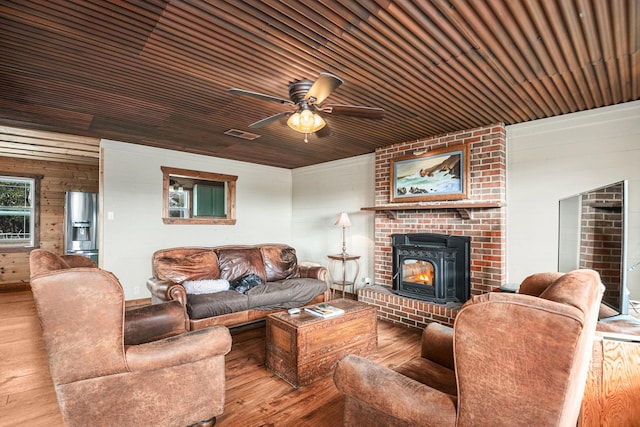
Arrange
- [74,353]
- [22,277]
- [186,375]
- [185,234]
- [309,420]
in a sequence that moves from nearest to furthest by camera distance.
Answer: [74,353]
[186,375]
[309,420]
[185,234]
[22,277]

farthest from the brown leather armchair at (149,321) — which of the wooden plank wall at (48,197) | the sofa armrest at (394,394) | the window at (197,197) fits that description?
the wooden plank wall at (48,197)

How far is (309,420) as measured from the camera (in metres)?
2.01

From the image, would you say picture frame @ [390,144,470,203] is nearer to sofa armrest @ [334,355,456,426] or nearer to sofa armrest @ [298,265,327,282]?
sofa armrest @ [298,265,327,282]

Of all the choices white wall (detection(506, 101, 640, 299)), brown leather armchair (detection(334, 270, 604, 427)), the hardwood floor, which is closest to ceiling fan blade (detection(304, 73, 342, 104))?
brown leather armchair (detection(334, 270, 604, 427))

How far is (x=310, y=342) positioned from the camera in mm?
2441

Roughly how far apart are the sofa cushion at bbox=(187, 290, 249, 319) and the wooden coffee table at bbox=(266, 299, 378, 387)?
913mm

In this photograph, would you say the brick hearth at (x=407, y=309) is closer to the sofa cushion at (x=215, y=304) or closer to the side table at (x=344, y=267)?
the side table at (x=344, y=267)

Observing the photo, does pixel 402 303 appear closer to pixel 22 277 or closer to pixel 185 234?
pixel 185 234

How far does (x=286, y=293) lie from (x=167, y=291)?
1298 millimetres

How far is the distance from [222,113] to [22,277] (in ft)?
18.2

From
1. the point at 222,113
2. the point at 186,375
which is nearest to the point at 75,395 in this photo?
the point at 186,375

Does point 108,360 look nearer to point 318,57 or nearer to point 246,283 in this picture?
point 318,57

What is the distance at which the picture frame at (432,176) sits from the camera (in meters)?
3.82

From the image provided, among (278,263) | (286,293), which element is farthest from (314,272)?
(286,293)
